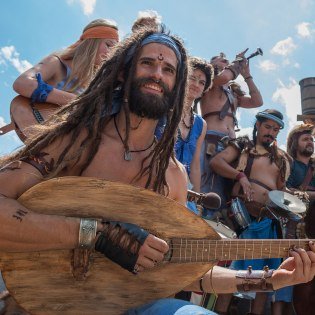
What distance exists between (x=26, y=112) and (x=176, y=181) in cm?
148

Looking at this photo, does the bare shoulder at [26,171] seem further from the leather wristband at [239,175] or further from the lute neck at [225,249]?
the leather wristband at [239,175]

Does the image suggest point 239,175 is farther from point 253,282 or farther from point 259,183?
point 253,282

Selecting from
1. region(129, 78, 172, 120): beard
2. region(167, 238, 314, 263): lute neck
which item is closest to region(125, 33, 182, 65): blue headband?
region(129, 78, 172, 120): beard

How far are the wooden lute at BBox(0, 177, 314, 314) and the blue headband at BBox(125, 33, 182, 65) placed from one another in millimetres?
921

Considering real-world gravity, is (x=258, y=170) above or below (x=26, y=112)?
below

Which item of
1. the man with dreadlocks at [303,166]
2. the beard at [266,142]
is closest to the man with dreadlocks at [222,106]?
the beard at [266,142]

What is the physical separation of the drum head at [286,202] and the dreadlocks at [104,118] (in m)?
2.40

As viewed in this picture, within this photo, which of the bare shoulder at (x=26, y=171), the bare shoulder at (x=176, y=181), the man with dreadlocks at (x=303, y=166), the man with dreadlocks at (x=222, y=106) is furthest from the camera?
the man with dreadlocks at (x=222, y=106)

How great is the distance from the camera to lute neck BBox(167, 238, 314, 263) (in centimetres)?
228

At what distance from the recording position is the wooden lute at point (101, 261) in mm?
1991

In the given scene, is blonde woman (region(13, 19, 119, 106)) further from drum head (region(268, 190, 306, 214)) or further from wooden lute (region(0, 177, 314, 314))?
drum head (region(268, 190, 306, 214))

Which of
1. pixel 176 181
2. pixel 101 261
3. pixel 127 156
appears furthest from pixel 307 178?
pixel 101 261

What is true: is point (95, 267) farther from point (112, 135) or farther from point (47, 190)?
point (112, 135)

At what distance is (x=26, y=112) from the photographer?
3.39 metres
